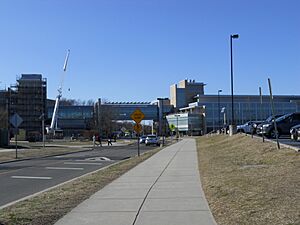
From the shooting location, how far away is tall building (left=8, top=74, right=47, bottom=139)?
138 meters

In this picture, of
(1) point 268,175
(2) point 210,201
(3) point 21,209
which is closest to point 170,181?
(1) point 268,175

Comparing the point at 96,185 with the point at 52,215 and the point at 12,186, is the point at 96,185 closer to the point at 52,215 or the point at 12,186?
the point at 12,186

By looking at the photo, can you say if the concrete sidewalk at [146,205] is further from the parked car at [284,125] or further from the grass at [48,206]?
the parked car at [284,125]

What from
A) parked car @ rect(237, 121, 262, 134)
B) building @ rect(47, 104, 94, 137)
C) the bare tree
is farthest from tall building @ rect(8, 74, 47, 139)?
parked car @ rect(237, 121, 262, 134)

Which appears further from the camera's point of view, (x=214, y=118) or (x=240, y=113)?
(x=214, y=118)

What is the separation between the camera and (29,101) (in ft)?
460

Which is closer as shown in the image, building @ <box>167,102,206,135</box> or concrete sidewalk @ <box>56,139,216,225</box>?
concrete sidewalk @ <box>56,139,216,225</box>

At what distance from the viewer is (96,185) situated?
14266 mm

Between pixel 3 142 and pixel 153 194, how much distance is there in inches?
1809

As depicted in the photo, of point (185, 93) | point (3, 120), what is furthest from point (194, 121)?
point (3, 120)

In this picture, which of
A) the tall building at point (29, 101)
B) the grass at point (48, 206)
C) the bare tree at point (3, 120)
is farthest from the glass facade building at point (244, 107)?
the grass at point (48, 206)

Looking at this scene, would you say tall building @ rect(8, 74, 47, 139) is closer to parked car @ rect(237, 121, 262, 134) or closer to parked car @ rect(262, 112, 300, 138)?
parked car @ rect(237, 121, 262, 134)

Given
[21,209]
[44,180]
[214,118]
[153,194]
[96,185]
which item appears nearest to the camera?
[21,209]

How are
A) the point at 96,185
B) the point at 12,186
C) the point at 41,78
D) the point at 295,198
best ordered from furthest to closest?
the point at 41,78 < the point at 12,186 < the point at 96,185 < the point at 295,198
